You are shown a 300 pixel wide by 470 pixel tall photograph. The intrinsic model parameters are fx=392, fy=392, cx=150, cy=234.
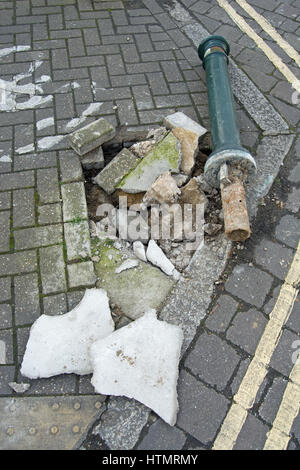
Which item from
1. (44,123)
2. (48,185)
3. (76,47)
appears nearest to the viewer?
(48,185)

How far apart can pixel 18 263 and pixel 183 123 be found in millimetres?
2162

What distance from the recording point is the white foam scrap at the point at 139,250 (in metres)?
3.31

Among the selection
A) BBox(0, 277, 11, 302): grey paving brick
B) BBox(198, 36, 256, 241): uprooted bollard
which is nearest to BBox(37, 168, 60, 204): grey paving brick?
BBox(0, 277, 11, 302): grey paving brick

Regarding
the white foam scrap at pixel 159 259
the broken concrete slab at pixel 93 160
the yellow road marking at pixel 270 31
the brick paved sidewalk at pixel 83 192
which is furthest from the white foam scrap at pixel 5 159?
the yellow road marking at pixel 270 31

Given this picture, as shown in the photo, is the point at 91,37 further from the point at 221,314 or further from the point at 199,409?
the point at 199,409

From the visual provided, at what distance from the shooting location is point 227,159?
3352 millimetres

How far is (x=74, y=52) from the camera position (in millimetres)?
4891

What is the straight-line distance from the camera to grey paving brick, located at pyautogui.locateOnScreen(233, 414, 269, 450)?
2525mm

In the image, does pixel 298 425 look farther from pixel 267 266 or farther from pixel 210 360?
pixel 267 266

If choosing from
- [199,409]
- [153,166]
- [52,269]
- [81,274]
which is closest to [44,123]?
[153,166]

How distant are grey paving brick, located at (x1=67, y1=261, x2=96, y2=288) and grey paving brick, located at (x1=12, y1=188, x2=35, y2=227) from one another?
2.05ft

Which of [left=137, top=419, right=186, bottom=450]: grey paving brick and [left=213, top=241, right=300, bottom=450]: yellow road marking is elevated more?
[left=213, top=241, right=300, bottom=450]: yellow road marking

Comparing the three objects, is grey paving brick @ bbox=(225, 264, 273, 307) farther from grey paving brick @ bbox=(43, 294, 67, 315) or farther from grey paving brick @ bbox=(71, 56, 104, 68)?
grey paving brick @ bbox=(71, 56, 104, 68)

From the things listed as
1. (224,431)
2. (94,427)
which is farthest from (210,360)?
(94,427)
